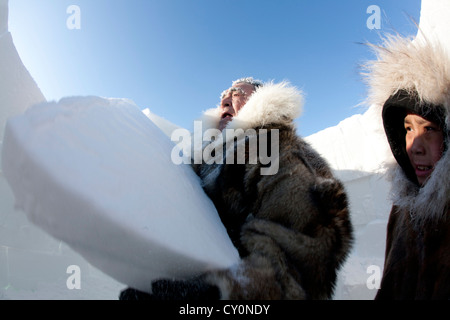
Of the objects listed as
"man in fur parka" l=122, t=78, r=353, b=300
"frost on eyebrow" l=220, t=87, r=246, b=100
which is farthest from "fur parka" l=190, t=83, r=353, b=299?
"frost on eyebrow" l=220, t=87, r=246, b=100

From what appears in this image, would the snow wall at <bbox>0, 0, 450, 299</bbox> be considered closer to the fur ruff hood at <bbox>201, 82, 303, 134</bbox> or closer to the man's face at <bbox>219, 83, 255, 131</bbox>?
the man's face at <bbox>219, 83, 255, 131</bbox>

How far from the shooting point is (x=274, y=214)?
717 mm

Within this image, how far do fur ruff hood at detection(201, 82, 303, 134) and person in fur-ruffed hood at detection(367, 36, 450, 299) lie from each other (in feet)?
1.33

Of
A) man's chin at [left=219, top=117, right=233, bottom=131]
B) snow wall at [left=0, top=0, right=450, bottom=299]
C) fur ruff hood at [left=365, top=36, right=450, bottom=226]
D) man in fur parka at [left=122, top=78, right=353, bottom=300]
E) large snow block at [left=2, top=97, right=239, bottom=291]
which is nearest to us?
large snow block at [left=2, top=97, right=239, bottom=291]

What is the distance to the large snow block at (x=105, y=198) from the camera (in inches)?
19.9

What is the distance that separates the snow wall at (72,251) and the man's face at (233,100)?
145 inches

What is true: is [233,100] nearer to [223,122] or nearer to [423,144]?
[223,122]

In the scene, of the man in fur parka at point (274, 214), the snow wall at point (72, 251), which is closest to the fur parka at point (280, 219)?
the man in fur parka at point (274, 214)

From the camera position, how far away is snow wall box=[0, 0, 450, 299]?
510 centimetres

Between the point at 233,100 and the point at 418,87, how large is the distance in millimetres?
796

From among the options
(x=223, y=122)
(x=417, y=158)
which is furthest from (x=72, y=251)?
(x=417, y=158)

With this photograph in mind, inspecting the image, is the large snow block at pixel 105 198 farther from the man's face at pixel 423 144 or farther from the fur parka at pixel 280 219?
the man's face at pixel 423 144

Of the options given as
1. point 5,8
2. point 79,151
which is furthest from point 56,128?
point 5,8

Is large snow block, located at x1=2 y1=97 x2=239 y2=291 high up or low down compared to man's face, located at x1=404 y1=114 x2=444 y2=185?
down
